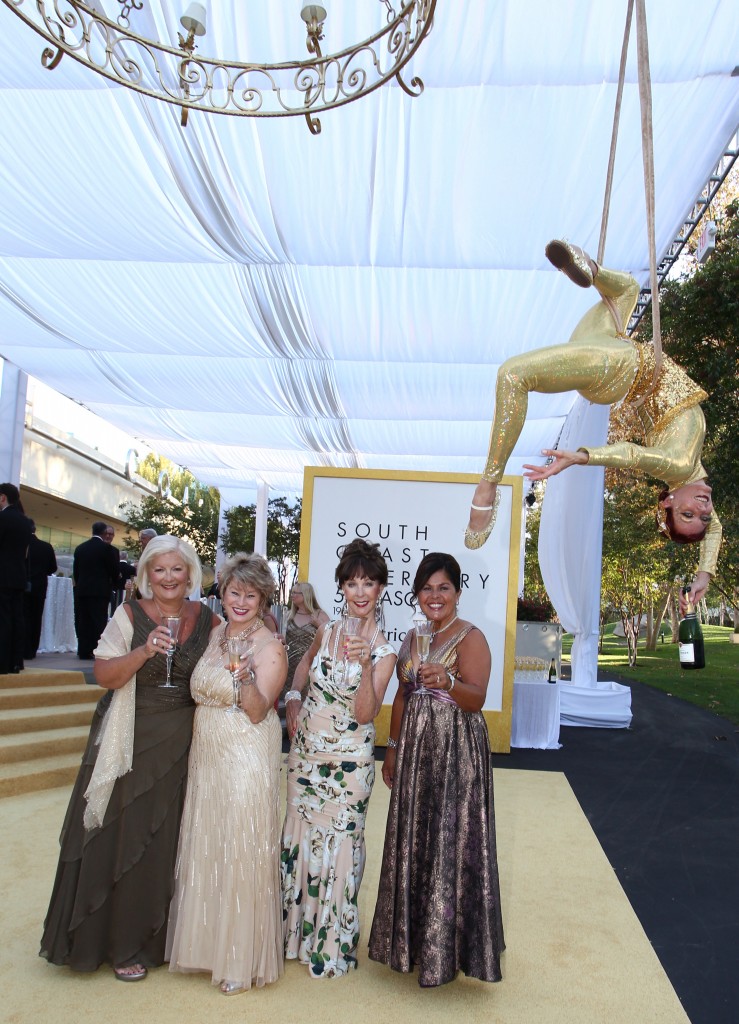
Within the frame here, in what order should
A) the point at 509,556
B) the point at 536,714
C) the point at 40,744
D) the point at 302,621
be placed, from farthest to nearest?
the point at 536,714 → the point at 509,556 → the point at 302,621 → the point at 40,744

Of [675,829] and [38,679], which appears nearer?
[675,829]

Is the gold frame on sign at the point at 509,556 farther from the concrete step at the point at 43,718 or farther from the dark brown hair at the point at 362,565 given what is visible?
the dark brown hair at the point at 362,565

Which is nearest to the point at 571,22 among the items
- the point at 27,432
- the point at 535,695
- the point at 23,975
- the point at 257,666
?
the point at 257,666

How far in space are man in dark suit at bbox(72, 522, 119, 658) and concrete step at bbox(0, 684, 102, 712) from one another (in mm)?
1896

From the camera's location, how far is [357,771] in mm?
3203

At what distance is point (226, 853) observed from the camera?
119 inches

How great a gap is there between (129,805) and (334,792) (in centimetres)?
72

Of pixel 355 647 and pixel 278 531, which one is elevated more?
pixel 278 531

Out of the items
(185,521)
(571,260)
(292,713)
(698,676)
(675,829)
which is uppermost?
(185,521)

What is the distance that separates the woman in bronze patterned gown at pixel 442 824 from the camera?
9.91ft

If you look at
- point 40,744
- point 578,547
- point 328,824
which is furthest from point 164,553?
point 578,547

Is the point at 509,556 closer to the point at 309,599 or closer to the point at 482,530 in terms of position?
the point at 309,599

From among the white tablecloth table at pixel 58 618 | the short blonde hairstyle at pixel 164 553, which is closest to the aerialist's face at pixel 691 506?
the short blonde hairstyle at pixel 164 553

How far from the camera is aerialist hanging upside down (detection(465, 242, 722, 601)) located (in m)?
2.20
